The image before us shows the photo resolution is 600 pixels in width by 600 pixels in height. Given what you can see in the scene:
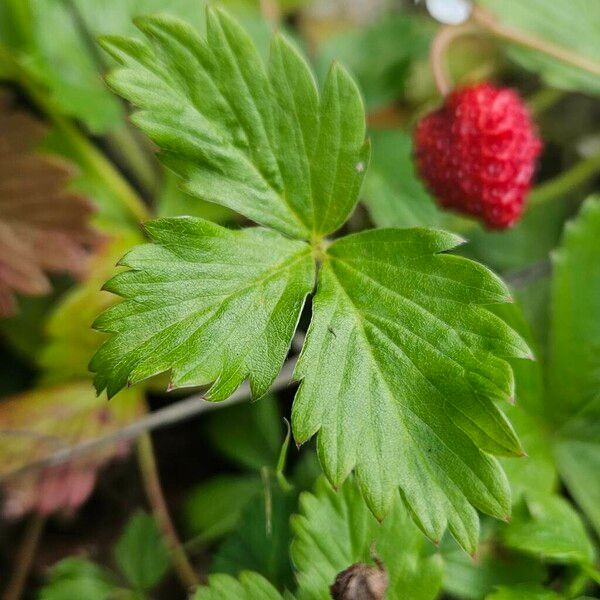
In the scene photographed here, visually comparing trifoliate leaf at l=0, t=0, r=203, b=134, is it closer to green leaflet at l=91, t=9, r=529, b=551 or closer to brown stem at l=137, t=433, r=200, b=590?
green leaflet at l=91, t=9, r=529, b=551

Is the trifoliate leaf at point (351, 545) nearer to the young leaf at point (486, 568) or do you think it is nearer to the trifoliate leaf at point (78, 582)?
the young leaf at point (486, 568)

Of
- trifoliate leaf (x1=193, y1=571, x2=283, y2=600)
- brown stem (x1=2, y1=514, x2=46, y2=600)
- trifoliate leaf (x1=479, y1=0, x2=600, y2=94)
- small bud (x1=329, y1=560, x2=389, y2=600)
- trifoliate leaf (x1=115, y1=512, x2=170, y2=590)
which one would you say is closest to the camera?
small bud (x1=329, y1=560, x2=389, y2=600)

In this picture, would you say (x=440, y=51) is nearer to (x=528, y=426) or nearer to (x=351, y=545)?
(x=528, y=426)

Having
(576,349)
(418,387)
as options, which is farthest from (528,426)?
(418,387)

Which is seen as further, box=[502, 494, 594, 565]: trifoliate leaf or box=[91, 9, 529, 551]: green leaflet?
box=[502, 494, 594, 565]: trifoliate leaf

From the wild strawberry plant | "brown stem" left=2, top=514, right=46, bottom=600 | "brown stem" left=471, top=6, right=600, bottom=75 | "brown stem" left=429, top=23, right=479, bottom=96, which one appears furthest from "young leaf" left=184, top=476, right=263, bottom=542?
"brown stem" left=471, top=6, right=600, bottom=75

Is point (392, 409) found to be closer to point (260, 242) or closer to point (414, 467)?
point (414, 467)

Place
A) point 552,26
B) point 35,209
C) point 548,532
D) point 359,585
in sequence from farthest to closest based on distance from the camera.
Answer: point 552,26 < point 35,209 < point 548,532 < point 359,585
